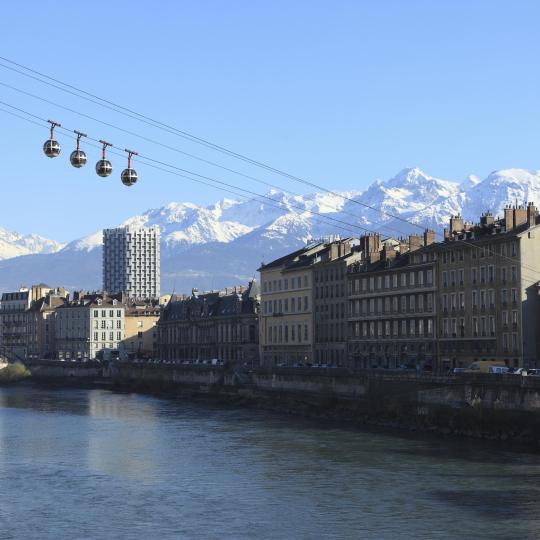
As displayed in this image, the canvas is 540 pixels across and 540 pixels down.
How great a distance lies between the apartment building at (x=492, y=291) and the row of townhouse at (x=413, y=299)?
94 mm

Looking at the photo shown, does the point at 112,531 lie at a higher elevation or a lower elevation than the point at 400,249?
lower

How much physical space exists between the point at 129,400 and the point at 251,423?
40878 millimetres

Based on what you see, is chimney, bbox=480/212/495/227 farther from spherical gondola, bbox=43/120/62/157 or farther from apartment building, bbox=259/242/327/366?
spherical gondola, bbox=43/120/62/157

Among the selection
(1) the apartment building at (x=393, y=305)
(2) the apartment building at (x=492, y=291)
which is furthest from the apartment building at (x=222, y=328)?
(2) the apartment building at (x=492, y=291)

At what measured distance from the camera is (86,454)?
76.5 m

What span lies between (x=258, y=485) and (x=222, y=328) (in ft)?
401

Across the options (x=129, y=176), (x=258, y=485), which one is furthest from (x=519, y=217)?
(x=129, y=176)

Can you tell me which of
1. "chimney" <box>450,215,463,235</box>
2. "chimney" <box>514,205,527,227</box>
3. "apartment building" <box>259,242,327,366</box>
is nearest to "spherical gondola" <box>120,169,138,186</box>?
"chimney" <box>514,205,527,227</box>

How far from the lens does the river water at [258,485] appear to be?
50.9m

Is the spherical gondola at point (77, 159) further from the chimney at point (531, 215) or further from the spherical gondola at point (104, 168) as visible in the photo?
the chimney at point (531, 215)

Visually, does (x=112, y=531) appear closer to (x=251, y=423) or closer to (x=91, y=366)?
(x=251, y=423)

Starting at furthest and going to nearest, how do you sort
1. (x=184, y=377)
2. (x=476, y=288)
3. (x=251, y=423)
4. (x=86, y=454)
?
(x=184, y=377) → (x=476, y=288) → (x=251, y=423) → (x=86, y=454)

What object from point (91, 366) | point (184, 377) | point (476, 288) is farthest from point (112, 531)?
point (91, 366)

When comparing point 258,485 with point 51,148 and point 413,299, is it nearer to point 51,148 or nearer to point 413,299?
point 51,148
